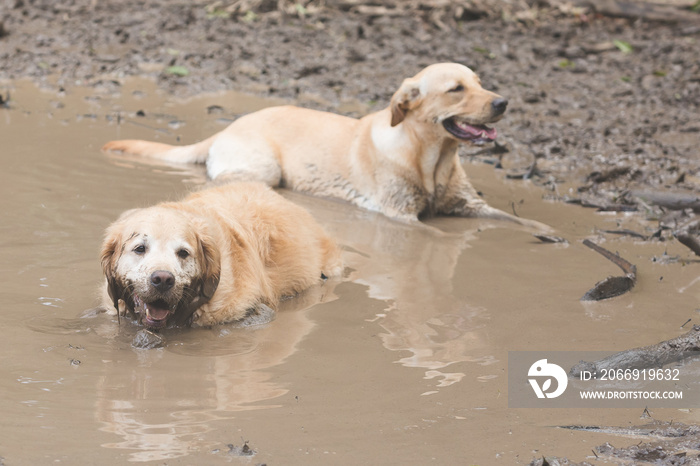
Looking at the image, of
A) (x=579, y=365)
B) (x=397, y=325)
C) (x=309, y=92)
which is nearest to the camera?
(x=579, y=365)

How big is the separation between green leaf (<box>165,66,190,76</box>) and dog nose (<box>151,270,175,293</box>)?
8.12 metres

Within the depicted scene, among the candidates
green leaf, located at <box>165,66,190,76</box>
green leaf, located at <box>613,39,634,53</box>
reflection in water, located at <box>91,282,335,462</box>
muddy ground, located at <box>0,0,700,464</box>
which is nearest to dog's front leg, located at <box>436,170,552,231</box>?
muddy ground, located at <box>0,0,700,464</box>

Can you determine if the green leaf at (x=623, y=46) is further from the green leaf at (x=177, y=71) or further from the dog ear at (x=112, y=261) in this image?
the dog ear at (x=112, y=261)

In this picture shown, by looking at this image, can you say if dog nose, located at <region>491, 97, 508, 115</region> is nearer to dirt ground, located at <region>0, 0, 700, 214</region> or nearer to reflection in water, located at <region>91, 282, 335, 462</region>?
dirt ground, located at <region>0, 0, 700, 214</region>

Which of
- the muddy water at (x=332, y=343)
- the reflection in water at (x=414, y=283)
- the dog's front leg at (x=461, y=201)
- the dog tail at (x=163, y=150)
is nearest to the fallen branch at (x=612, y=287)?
the muddy water at (x=332, y=343)

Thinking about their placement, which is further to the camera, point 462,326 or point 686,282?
point 686,282

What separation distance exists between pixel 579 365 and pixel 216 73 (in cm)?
902

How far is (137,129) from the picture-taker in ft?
31.9

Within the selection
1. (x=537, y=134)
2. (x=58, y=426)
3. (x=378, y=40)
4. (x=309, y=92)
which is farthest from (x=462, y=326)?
(x=378, y=40)

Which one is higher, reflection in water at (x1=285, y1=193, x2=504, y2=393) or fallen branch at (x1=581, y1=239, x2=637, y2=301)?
fallen branch at (x1=581, y1=239, x2=637, y2=301)

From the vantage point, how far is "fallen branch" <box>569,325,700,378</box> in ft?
13.6

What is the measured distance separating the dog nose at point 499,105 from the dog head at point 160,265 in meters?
3.56

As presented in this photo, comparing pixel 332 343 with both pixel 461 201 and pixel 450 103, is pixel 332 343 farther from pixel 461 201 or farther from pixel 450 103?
pixel 450 103

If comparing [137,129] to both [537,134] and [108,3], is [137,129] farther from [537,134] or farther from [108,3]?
[108,3]
